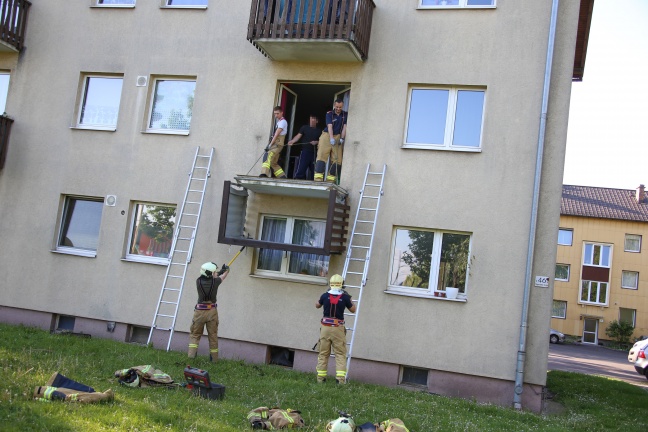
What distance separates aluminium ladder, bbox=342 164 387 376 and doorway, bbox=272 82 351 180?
1873mm

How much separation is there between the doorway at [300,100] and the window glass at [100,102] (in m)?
3.76

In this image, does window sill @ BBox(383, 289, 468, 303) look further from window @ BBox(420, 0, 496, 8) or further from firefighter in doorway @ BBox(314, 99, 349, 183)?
window @ BBox(420, 0, 496, 8)

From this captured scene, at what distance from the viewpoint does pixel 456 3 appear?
40.2 feet

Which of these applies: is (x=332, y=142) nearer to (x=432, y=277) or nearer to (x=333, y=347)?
(x=432, y=277)

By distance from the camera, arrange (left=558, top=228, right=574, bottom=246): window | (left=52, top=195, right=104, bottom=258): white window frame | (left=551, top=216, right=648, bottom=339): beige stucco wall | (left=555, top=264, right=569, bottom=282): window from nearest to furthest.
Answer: (left=52, top=195, right=104, bottom=258): white window frame
(left=551, top=216, right=648, bottom=339): beige stucco wall
(left=555, top=264, right=569, bottom=282): window
(left=558, top=228, right=574, bottom=246): window

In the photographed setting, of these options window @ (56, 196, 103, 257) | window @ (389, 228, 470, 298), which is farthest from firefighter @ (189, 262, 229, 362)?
window @ (56, 196, 103, 257)

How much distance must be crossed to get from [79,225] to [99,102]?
2788 mm

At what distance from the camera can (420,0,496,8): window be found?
12.0m

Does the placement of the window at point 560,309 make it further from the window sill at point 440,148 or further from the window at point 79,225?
the window at point 79,225

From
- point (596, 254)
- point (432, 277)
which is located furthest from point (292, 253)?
point (596, 254)

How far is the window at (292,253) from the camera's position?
12438 mm

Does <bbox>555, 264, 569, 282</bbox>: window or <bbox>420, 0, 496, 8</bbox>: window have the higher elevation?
<bbox>420, 0, 496, 8</bbox>: window

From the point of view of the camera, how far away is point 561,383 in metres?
14.0

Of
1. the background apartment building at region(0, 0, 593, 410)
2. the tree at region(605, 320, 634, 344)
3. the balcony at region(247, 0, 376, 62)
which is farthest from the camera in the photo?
the tree at region(605, 320, 634, 344)
